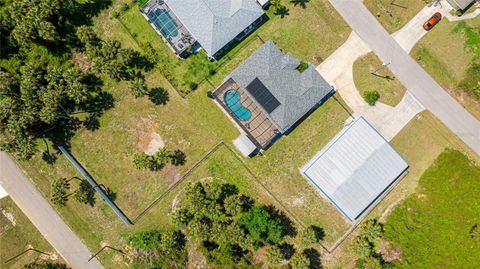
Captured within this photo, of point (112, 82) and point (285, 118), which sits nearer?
point (285, 118)

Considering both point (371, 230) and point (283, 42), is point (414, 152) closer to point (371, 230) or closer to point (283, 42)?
point (371, 230)

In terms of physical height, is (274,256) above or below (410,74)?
below

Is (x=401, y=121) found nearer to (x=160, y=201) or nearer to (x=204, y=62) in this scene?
(x=204, y=62)

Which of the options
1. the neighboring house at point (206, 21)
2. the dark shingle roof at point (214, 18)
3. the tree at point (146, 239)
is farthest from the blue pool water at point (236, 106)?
the tree at point (146, 239)

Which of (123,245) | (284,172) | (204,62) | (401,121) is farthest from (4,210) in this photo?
(401,121)

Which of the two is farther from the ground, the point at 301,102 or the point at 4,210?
the point at 4,210

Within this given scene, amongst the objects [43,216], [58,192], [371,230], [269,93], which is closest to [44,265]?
[43,216]

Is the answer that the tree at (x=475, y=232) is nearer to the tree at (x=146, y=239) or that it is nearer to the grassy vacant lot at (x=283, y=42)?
the grassy vacant lot at (x=283, y=42)
